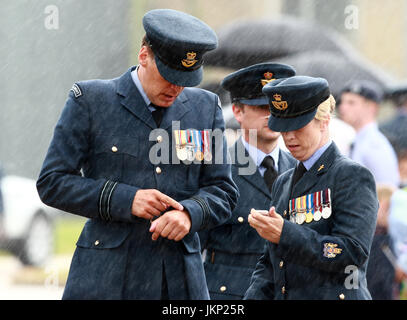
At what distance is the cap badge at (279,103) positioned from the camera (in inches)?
149

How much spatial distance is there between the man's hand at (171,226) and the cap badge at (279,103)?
25.3 inches

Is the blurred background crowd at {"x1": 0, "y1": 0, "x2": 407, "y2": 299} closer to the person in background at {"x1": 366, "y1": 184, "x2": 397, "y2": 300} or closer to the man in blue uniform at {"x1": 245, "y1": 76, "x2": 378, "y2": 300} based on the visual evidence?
the person in background at {"x1": 366, "y1": 184, "x2": 397, "y2": 300}

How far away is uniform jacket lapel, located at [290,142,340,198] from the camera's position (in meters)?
3.75

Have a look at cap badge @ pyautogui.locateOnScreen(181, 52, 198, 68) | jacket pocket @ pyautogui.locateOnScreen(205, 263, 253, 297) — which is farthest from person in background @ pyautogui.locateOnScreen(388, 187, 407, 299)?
cap badge @ pyautogui.locateOnScreen(181, 52, 198, 68)

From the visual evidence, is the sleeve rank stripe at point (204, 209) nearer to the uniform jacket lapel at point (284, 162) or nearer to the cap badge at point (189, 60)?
the cap badge at point (189, 60)

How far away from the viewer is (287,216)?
388 centimetres

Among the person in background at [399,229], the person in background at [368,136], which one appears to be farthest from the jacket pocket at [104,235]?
the person in background at [368,136]

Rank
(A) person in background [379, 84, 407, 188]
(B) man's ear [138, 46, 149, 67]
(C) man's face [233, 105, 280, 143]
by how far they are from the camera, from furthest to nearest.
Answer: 1. (A) person in background [379, 84, 407, 188]
2. (C) man's face [233, 105, 280, 143]
3. (B) man's ear [138, 46, 149, 67]

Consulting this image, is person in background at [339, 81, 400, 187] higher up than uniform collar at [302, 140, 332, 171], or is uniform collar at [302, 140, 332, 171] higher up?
uniform collar at [302, 140, 332, 171]

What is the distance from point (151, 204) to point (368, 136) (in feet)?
14.6

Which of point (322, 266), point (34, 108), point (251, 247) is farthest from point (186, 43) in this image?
point (34, 108)

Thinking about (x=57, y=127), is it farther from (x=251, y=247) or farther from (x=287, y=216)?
(x=251, y=247)

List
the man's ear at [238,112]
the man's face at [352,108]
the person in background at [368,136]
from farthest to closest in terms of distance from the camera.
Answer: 1. the man's face at [352,108]
2. the person in background at [368,136]
3. the man's ear at [238,112]

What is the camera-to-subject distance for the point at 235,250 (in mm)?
4676
